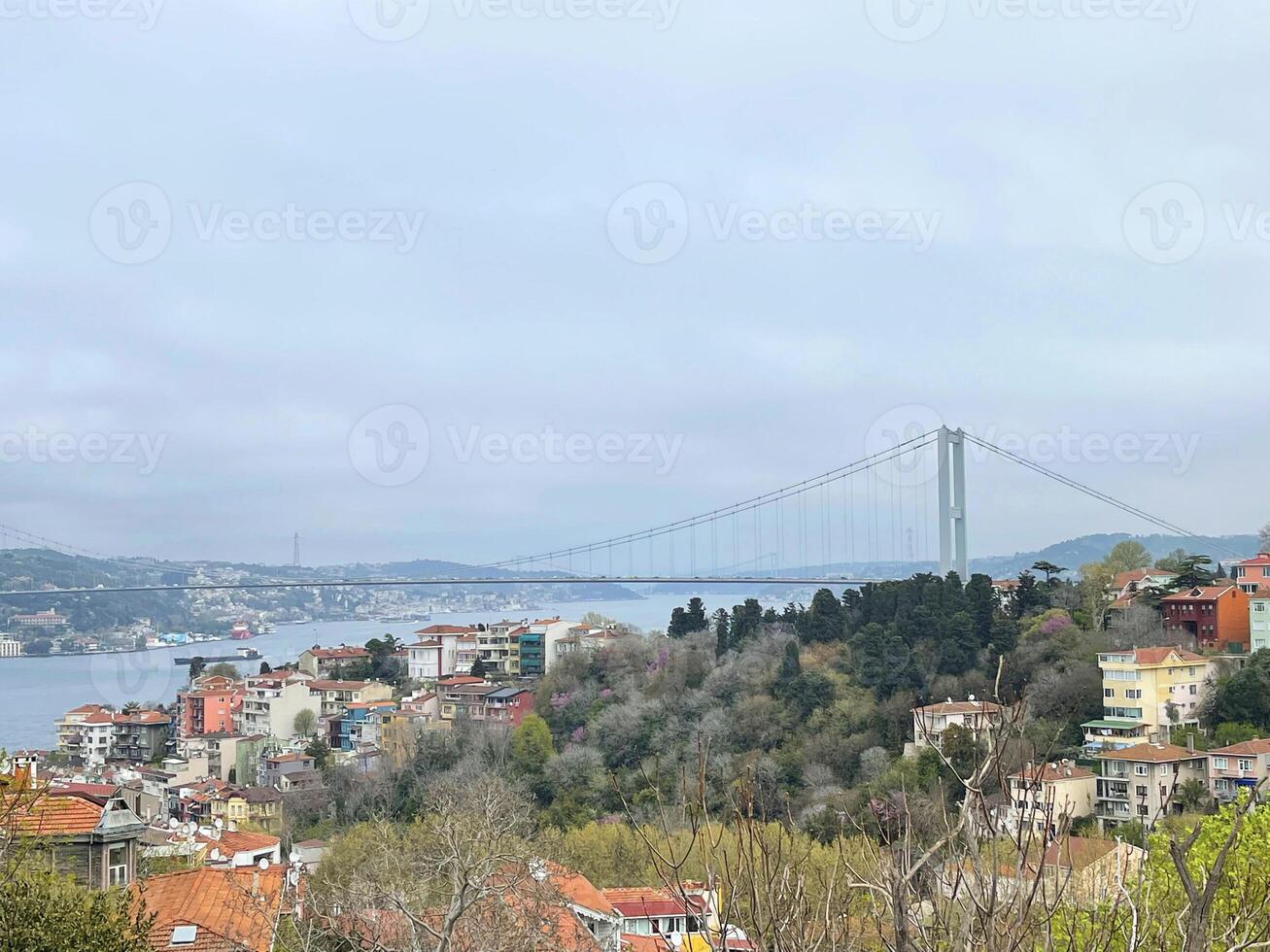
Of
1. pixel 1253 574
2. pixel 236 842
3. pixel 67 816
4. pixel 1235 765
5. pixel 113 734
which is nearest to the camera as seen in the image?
pixel 67 816

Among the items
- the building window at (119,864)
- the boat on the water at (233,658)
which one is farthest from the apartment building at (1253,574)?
the boat on the water at (233,658)

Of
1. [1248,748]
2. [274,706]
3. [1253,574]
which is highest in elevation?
[1253,574]

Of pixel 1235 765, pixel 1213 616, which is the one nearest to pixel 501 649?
pixel 1213 616

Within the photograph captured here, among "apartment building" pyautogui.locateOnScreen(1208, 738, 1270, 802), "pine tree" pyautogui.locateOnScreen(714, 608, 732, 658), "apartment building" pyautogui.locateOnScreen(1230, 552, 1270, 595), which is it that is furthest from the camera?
"pine tree" pyautogui.locateOnScreen(714, 608, 732, 658)

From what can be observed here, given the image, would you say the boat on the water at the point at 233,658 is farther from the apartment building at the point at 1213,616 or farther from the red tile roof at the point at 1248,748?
the red tile roof at the point at 1248,748

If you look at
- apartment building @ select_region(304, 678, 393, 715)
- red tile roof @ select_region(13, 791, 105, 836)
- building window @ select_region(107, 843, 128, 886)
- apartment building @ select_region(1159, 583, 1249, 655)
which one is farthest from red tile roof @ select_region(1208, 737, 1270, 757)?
apartment building @ select_region(304, 678, 393, 715)

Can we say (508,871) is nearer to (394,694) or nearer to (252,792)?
(252,792)

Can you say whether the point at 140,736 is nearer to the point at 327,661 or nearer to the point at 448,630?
the point at 327,661

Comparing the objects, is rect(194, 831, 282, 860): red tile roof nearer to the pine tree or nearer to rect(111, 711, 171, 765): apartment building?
the pine tree
